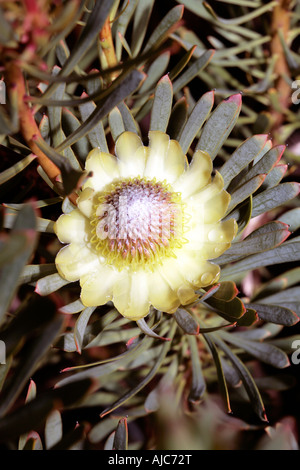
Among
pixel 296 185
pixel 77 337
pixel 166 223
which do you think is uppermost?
pixel 296 185

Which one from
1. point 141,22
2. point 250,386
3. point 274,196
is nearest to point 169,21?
point 141,22

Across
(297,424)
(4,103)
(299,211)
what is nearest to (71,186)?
(4,103)

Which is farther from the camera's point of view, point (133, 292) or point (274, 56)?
point (274, 56)

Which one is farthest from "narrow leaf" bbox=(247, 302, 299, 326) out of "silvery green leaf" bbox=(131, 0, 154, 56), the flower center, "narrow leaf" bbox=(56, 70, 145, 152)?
Answer: "silvery green leaf" bbox=(131, 0, 154, 56)

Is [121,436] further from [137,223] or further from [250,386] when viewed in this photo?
[137,223]

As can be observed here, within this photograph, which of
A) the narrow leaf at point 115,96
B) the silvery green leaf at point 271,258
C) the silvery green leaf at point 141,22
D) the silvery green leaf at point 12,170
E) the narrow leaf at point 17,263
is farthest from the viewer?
the silvery green leaf at point 141,22

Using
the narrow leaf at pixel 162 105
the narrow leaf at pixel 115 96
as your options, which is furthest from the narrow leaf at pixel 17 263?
the narrow leaf at pixel 162 105

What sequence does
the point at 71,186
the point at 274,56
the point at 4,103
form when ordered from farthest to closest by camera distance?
the point at 274,56, the point at 4,103, the point at 71,186

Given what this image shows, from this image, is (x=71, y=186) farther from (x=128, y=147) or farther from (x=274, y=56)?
(x=274, y=56)

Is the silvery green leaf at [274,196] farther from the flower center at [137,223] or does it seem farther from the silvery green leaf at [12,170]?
the silvery green leaf at [12,170]
